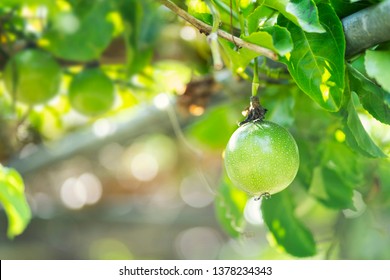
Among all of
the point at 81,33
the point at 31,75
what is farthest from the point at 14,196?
the point at 81,33

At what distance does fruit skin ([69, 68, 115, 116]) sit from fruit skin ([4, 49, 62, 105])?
0.19 ft

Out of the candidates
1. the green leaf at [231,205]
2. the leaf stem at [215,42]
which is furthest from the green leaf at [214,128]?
the leaf stem at [215,42]

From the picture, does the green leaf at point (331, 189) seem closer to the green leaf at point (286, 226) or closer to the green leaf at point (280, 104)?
the green leaf at point (286, 226)

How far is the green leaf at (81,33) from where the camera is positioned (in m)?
1.66

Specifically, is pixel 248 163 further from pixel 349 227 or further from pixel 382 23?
pixel 349 227

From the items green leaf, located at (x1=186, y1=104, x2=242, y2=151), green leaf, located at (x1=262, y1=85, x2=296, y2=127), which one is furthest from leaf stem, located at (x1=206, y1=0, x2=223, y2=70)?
green leaf, located at (x1=186, y1=104, x2=242, y2=151)

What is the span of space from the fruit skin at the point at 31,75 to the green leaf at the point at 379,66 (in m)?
0.88

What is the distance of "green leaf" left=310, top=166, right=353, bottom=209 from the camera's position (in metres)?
1.56

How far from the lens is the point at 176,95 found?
6.11ft

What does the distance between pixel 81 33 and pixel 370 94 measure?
834 mm

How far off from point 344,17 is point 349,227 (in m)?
1.19

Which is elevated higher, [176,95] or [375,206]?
[176,95]

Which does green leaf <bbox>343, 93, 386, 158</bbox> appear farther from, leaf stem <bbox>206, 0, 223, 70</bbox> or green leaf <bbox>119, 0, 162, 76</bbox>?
green leaf <bbox>119, 0, 162, 76</bbox>
